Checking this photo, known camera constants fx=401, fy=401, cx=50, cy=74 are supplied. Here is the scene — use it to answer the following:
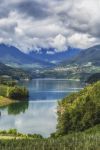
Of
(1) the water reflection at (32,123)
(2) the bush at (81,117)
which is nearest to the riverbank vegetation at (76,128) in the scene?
(2) the bush at (81,117)

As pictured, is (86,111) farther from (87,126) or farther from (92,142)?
(92,142)

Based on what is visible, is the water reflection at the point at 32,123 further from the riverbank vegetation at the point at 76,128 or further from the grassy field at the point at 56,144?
the grassy field at the point at 56,144

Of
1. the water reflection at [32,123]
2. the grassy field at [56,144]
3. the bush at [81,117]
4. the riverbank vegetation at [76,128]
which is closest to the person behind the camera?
→ the grassy field at [56,144]

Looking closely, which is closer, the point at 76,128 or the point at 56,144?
the point at 56,144

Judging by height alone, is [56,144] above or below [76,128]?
below

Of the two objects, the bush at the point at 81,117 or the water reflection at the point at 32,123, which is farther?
the water reflection at the point at 32,123

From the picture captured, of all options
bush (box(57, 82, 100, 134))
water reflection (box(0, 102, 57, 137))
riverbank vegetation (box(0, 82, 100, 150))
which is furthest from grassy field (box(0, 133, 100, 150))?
water reflection (box(0, 102, 57, 137))

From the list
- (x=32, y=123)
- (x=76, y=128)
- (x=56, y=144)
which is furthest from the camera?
(x=32, y=123)

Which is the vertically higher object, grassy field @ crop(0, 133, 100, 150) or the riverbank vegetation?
the riverbank vegetation

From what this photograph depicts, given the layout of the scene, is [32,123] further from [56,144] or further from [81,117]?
[56,144]

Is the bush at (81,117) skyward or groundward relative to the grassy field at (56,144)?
skyward

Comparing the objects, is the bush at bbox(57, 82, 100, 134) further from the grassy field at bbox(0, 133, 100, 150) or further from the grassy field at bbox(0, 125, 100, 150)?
the grassy field at bbox(0, 133, 100, 150)

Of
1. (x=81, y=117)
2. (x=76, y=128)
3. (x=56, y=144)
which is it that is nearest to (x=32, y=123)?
(x=81, y=117)

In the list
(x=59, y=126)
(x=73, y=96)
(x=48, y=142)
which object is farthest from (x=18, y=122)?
(x=48, y=142)
